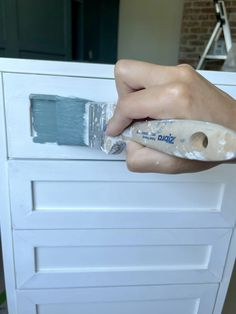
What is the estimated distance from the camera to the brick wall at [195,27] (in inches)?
109

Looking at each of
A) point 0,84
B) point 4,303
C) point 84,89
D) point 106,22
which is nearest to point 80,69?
point 84,89

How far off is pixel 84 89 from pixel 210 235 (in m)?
0.43

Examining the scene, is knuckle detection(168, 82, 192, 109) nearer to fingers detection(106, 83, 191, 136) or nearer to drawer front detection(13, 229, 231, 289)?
fingers detection(106, 83, 191, 136)

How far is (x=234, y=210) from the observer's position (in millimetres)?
625

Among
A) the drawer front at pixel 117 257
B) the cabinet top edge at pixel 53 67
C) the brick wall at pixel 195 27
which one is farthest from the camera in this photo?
the brick wall at pixel 195 27

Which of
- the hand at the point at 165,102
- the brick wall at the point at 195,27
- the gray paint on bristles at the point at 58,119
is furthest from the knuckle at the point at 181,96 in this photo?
the brick wall at the point at 195,27

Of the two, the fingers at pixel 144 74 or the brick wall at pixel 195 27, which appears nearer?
the fingers at pixel 144 74

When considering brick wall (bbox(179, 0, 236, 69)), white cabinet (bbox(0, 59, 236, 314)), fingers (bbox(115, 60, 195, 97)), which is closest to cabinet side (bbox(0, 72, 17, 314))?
white cabinet (bbox(0, 59, 236, 314))

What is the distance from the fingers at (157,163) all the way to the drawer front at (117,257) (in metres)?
0.28

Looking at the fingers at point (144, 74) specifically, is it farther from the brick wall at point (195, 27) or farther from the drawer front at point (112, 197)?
the brick wall at point (195, 27)

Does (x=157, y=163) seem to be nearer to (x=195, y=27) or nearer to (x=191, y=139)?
(x=191, y=139)

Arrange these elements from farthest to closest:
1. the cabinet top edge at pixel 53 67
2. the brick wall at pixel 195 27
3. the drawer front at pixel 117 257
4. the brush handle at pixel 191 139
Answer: the brick wall at pixel 195 27
the drawer front at pixel 117 257
the cabinet top edge at pixel 53 67
the brush handle at pixel 191 139

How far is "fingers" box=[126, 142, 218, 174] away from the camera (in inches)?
13.6

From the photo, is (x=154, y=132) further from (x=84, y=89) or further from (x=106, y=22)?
(x=106, y=22)
